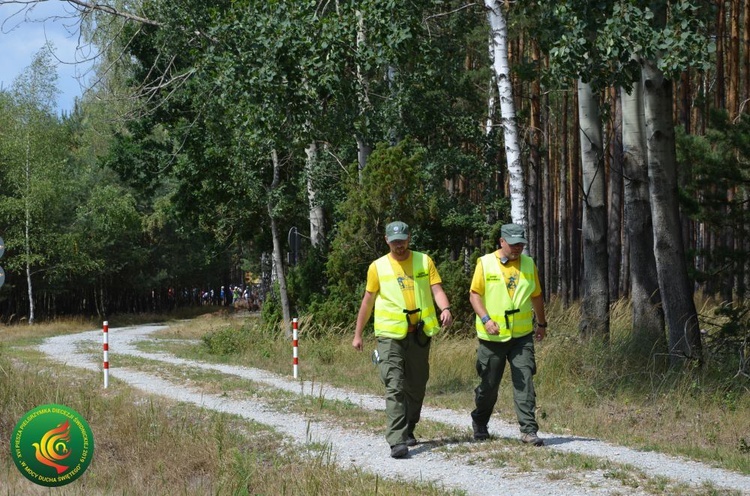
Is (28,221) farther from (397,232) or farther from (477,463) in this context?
(477,463)

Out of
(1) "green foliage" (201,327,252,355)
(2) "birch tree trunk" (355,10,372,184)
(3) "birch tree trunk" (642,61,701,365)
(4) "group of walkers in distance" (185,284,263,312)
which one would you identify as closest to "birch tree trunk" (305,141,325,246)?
(2) "birch tree trunk" (355,10,372,184)

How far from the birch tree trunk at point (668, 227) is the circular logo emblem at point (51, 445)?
8.41 metres

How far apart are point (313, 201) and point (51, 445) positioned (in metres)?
19.1

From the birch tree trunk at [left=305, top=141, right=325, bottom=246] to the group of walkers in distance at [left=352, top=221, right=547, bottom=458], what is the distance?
1532 centimetres

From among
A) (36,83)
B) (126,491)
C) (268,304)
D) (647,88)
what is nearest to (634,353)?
(647,88)

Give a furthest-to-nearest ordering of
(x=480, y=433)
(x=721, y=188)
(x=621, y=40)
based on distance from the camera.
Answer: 1. (x=721, y=188)
2. (x=621, y=40)
3. (x=480, y=433)

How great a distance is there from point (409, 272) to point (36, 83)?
47412mm

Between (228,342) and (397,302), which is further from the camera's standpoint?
(228,342)

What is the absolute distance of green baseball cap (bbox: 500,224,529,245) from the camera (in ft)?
29.9

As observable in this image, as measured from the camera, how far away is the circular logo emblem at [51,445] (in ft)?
17.7

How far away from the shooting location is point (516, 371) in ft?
30.2

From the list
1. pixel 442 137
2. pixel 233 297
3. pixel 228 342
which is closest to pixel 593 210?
pixel 442 137

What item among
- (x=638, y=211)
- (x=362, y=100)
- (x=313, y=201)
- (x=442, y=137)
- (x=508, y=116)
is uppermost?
(x=362, y=100)

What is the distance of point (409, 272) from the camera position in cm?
914
